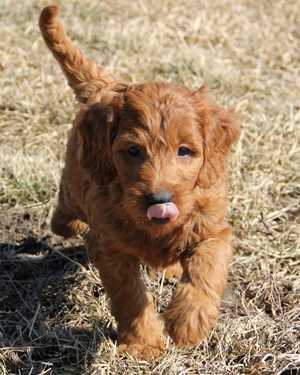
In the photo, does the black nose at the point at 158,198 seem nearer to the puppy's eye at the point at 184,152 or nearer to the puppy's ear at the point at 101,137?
the puppy's eye at the point at 184,152

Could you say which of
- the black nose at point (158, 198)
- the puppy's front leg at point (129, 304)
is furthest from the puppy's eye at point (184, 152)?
the puppy's front leg at point (129, 304)

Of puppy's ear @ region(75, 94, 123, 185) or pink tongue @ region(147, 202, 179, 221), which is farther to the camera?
puppy's ear @ region(75, 94, 123, 185)

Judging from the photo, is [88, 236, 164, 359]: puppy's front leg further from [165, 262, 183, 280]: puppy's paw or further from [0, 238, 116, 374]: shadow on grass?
[165, 262, 183, 280]: puppy's paw

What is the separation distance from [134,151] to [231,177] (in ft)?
7.06

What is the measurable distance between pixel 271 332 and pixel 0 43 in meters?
4.87

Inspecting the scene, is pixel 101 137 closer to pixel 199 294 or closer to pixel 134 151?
pixel 134 151

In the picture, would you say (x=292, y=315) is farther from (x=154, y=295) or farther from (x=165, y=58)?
(x=165, y=58)

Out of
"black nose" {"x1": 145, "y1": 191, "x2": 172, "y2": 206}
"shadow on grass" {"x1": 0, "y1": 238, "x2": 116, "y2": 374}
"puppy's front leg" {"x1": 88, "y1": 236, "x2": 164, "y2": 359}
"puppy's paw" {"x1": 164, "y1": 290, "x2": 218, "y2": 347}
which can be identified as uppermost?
"black nose" {"x1": 145, "y1": 191, "x2": 172, "y2": 206}

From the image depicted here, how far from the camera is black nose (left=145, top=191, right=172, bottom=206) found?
142 inches

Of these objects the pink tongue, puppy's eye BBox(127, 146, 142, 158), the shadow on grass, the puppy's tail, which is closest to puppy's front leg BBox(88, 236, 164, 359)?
the shadow on grass

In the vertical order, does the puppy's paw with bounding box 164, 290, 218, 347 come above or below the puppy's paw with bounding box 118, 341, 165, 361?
above

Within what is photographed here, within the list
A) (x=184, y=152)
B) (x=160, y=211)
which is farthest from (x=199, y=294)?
(x=184, y=152)

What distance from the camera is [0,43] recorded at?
8.18 metres

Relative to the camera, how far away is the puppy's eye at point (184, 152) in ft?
13.0
